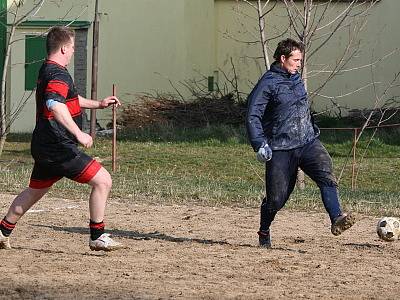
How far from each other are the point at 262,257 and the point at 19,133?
19.2 metres

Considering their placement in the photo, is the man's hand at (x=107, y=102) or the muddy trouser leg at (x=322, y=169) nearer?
the man's hand at (x=107, y=102)

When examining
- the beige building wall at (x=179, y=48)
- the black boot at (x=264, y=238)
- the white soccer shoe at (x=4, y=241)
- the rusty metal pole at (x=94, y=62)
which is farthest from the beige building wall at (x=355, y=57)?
the white soccer shoe at (x=4, y=241)

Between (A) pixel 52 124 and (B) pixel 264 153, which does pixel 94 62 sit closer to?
(B) pixel 264 153

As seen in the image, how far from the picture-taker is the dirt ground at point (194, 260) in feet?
23.7

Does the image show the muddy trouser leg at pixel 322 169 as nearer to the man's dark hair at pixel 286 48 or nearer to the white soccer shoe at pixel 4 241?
the man's dark hair at pixel 286 48

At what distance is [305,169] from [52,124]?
226 cm

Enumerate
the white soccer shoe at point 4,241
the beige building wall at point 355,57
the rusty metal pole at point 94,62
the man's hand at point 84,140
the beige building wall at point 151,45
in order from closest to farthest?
the man's hand at point 84,140
the white soccer shoe at point 4,241
the rusty metal pole at point 94,62
the beige building wall at point 151,45
the beige building wall at point 355,57

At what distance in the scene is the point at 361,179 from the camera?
2005 centimetres

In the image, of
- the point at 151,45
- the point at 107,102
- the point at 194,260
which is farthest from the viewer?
the point at 151,45

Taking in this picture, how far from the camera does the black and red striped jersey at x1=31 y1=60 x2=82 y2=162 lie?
8398 mm

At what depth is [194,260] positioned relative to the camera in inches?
335

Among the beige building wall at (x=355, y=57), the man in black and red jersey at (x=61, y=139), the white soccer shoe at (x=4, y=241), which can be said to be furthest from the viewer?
the beige building wall at (x=355, y=57)

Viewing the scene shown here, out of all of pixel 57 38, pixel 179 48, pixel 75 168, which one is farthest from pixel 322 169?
pixel 179 48

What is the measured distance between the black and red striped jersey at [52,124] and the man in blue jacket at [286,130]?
61.7 inches
